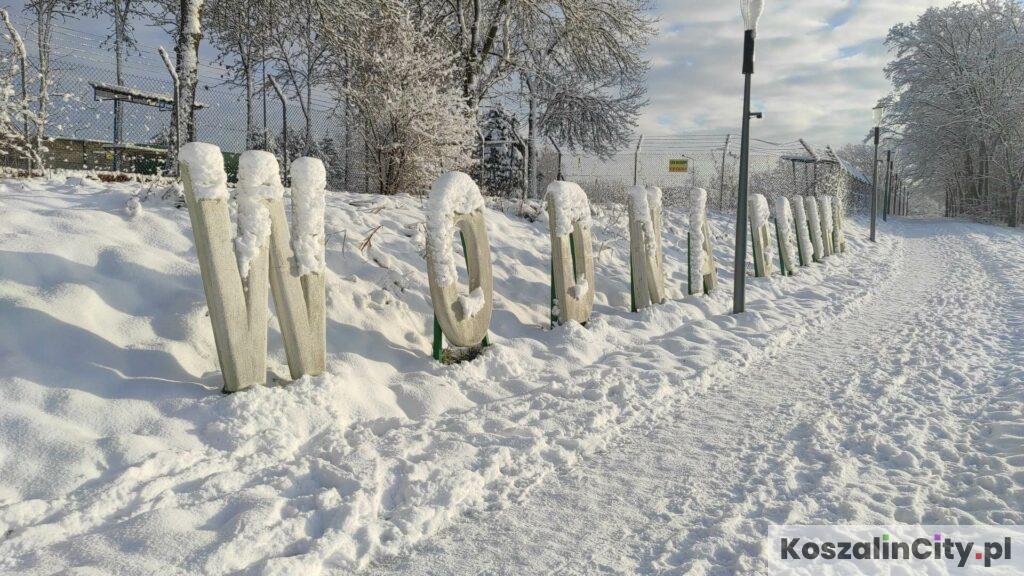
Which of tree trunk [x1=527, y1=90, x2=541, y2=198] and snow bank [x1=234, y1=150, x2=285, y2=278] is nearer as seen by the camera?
snow bank [x1=234, y1=150, x2=285, y2=278]

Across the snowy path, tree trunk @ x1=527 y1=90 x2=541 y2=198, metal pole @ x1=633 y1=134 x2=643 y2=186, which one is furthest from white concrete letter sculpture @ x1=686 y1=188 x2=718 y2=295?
metal pole @ x1=633 y1=134 x2=643 y2=186

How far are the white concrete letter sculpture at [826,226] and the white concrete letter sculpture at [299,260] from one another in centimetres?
1140

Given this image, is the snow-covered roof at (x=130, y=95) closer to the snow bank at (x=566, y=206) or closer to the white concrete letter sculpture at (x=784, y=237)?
the snow bank at (x=566, y=206)

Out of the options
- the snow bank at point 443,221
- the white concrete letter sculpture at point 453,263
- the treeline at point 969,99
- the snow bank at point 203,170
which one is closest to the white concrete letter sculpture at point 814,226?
the white concrete letter sculpture at point 453,263

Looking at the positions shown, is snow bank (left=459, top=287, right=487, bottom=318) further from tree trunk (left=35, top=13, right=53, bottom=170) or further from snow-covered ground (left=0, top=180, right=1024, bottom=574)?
tree trunk (left=35, top=13, right=53, bottom=170)

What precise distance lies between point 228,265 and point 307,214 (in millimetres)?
609

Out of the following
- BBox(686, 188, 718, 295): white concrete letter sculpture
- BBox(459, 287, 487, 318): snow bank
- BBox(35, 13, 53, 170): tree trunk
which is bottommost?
BBox(459, 287, 487, 318): snow bank

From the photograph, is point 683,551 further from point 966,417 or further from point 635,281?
point 635,281

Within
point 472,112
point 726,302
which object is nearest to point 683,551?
point 726,302

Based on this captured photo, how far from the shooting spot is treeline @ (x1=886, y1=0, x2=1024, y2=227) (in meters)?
26.5

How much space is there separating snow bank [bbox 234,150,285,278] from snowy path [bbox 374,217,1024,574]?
6.30 feet

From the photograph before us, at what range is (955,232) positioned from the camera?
2041cm

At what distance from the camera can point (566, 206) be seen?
17.8 ft

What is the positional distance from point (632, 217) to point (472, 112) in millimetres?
5089
